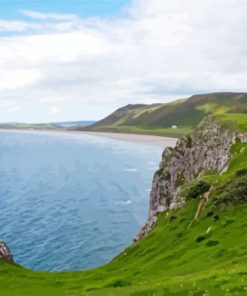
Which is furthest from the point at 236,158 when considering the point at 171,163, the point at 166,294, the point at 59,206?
the point at 59,206

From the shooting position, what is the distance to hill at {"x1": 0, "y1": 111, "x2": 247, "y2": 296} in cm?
4853

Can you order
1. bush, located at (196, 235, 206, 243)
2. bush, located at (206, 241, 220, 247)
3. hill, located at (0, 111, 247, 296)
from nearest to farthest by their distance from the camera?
1. hill, located at (0, 111, 247, 296)
2. bush, located at (206, 241, 220, 247)
3. bush, located at (196, 235, 206, 243)

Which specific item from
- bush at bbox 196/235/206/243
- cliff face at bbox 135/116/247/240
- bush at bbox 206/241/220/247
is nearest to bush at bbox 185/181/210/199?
bush at bbox 196/235/206/243

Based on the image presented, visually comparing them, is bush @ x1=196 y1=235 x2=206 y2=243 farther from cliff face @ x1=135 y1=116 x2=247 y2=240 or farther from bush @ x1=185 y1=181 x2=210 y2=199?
cliff face @ x1=135 y1=116 x2=247 y2=240

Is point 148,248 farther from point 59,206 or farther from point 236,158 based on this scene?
point 59,206

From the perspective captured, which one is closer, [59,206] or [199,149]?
[199,149]

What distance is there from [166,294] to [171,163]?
86485mm

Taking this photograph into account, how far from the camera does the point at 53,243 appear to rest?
134 m

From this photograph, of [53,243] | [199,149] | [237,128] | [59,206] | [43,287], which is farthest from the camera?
[59,206]

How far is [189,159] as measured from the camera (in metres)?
118

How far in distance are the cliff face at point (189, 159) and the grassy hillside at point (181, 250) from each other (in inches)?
584

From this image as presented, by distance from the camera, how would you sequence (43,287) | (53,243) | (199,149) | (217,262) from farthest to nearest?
1. (53,243)
2. (199,149)
3. (43,287)
4. (217,262)

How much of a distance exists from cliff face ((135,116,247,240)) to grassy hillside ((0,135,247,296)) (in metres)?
14.8

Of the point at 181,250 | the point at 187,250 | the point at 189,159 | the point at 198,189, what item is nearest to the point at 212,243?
the point at 187,250
